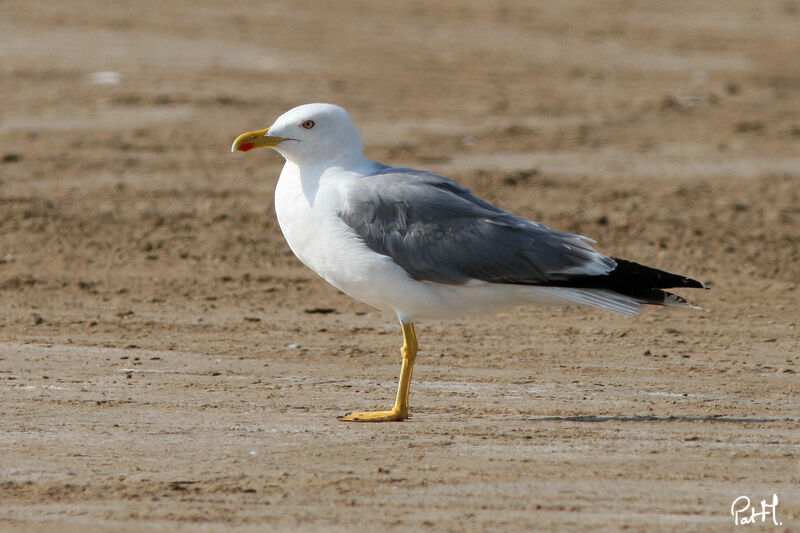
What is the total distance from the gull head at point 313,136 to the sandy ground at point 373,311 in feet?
4.02

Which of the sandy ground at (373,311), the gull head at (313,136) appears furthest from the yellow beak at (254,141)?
the sandy ground at (373,311)

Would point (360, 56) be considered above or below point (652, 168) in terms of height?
above

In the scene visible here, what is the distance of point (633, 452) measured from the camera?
19.3 ft

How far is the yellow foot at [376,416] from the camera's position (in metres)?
6.36

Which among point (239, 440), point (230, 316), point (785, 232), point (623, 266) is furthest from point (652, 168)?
point (239, 440)

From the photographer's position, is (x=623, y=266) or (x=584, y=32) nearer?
(x=623, y=266)

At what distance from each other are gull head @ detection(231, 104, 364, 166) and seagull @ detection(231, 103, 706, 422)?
3.8 inches

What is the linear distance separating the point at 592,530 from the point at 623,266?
5.42ft

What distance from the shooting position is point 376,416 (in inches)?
251

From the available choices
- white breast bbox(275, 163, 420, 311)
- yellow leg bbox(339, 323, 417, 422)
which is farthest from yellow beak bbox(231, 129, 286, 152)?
yellow leg bbox(339, 323, 417, 422)

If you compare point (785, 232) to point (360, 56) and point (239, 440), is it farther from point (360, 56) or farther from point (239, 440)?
point (360, 56)

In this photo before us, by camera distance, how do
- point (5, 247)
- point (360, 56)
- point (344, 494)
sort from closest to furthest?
1. point (344, 494)
2. point (5, 247)
3. point (360, 56)

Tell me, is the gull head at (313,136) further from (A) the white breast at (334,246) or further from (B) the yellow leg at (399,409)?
(B) the yellow leg at (399,409)

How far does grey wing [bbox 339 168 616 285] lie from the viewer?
6301mm
